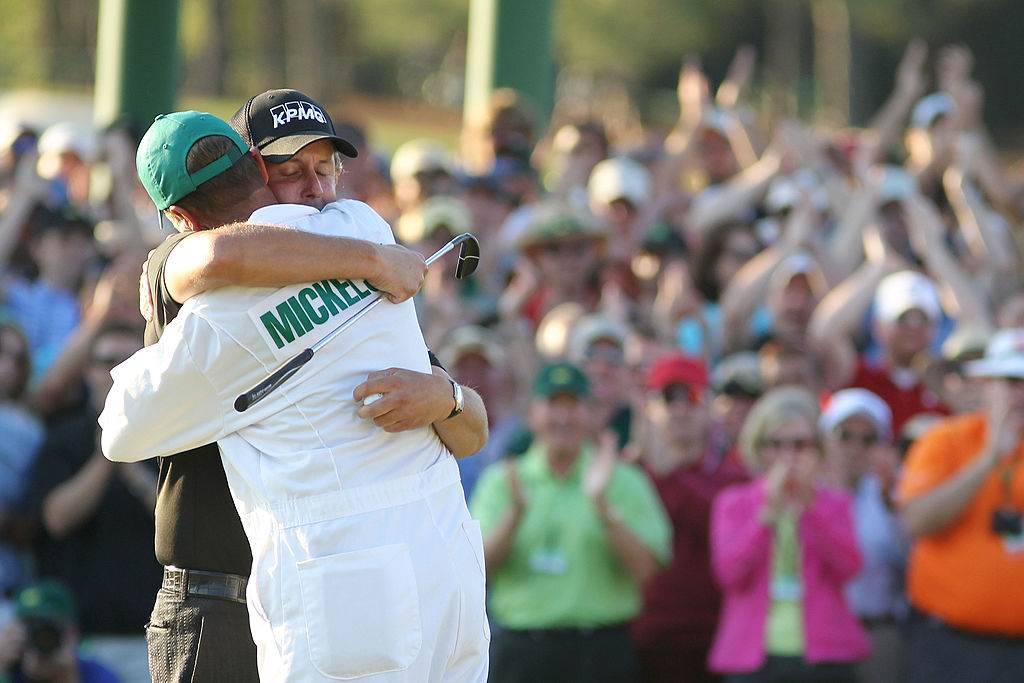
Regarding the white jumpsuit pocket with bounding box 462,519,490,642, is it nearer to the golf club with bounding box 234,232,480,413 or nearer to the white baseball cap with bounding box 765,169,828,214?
the golf club with bounding box 234,232,480,413

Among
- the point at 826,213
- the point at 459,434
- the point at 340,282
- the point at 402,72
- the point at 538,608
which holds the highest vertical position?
the point at 402,72

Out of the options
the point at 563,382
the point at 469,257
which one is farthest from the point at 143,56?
the point at 469,257

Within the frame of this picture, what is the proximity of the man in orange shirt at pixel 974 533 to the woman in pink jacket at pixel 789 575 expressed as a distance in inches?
12.5

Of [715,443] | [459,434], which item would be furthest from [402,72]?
[459,434]

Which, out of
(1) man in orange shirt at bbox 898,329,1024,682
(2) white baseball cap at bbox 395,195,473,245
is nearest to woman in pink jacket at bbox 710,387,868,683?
(1) man in orange shirt at bbox 898,329,1024,682

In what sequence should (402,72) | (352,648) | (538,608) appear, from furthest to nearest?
(402,72)
(538,608)
(352,648)

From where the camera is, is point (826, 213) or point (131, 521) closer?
point (131, 521)

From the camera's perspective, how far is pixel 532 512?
24.4 feet

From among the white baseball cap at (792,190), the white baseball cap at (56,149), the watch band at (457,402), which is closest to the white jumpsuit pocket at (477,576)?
the watch band at (457,402)

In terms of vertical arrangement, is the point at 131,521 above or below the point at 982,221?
below

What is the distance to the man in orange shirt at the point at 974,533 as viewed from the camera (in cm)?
711

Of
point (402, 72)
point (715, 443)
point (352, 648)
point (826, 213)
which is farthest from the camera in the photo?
point (402, 72)

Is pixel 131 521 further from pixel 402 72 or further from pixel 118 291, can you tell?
pixel 402 72

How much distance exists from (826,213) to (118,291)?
505cm
